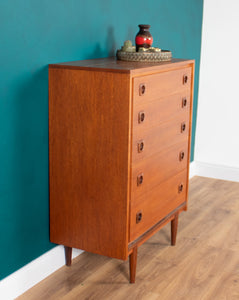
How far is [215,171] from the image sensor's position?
13.1ft

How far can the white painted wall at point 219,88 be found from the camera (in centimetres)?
378

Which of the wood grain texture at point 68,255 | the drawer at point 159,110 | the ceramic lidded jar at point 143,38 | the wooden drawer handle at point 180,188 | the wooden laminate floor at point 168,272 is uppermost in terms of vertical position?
the ceramic lidded jar at point 143,38

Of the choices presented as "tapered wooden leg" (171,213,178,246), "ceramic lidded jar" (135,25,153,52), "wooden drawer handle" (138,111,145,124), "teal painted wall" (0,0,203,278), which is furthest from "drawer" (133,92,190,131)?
"tapered wooden leg" (171,213,178,246)

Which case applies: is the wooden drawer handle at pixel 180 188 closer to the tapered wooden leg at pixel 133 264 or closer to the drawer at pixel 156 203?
the drawer at pixel 156 203

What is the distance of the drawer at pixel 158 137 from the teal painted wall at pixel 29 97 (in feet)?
1.48

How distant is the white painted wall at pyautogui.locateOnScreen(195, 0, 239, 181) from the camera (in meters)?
3.78

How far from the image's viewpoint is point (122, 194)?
202cm

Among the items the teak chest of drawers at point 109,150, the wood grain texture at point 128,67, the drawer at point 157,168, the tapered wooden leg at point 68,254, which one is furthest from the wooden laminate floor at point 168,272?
the wood grain texture at point 128,67

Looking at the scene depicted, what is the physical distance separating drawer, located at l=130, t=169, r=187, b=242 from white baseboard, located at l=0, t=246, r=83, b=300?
46cm

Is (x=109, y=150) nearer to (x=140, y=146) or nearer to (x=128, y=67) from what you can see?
(x=140, y=146)

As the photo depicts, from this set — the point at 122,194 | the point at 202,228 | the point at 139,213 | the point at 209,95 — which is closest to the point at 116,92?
the point at 122,194

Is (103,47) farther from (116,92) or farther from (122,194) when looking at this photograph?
(122,194)

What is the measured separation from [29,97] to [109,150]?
1.41ft

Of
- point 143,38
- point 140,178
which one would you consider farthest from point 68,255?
point 143,38
